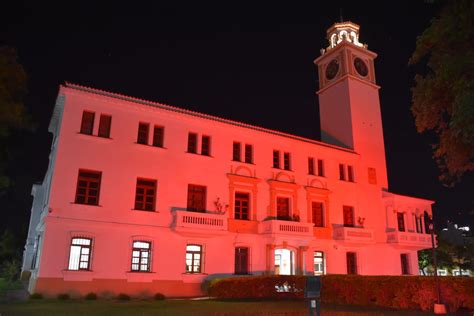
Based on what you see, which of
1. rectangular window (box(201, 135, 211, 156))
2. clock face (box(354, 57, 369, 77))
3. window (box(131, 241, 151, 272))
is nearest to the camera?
window (box(131, 241, 151, 272))

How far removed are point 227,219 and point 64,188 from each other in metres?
10.4

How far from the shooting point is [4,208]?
174ft

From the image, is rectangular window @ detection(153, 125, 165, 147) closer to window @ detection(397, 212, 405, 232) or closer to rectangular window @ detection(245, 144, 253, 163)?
rectangular window @ detection(245, 144, 253, 163)

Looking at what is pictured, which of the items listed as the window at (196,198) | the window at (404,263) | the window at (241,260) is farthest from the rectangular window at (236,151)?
the window at (404,263)

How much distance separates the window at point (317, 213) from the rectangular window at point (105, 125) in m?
16.3

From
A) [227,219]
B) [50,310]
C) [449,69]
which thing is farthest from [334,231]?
[50,310]

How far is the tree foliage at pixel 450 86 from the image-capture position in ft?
39.7

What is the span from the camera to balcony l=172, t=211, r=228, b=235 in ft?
77.3

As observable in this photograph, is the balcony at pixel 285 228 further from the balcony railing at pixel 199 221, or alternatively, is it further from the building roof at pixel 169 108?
the building roof at pixel 169 108

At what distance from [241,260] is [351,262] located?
10.3m

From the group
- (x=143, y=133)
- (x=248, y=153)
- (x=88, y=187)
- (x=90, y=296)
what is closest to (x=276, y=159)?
(x=248, y=153)

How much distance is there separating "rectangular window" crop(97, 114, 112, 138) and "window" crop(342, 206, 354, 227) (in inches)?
771

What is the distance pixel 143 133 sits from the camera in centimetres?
2484

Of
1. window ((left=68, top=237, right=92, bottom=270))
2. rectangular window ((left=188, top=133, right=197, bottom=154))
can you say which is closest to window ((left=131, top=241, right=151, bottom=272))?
window ((left=68, top=237, right=92, bottom=270))
